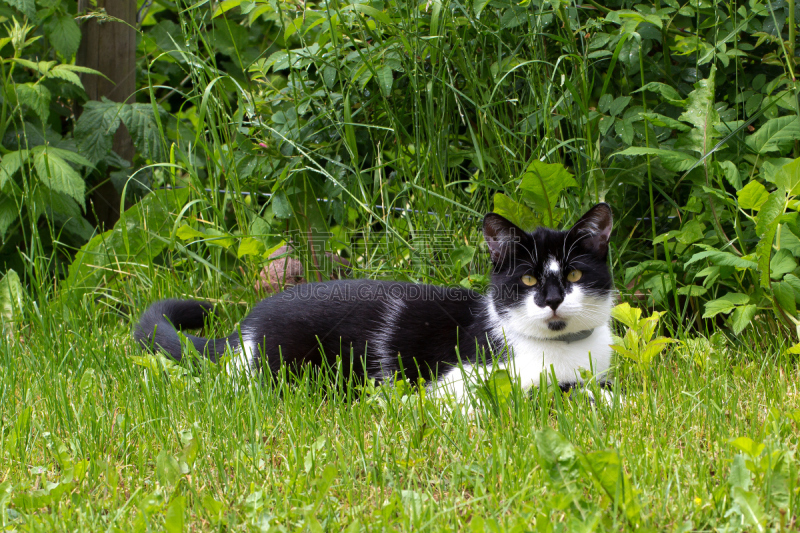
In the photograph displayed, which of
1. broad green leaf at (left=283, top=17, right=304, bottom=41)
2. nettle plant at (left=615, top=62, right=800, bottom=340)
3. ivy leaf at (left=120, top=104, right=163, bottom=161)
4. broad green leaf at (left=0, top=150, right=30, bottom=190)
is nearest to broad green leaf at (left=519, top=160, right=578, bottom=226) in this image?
nettle plant at (left=615, top=62, right=800, bottom=340)

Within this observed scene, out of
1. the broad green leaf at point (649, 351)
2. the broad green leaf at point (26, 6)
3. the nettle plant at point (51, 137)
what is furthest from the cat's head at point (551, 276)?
the broad green leaf at point (26, 6)

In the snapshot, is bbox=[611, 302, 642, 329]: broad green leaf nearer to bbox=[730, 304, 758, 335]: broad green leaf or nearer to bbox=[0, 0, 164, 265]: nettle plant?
bbox=[730, 304, 758, 335]: broad green leaf

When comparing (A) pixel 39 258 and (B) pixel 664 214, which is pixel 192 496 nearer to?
(A) pixel 39 258

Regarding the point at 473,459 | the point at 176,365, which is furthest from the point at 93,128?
the point at 473,459

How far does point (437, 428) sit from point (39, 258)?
2.25 m

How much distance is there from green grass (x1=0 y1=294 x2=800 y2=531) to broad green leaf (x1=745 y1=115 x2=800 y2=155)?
29.3 inches

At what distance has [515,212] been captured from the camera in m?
2.57

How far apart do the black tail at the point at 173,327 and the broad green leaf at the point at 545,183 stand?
4.13ft

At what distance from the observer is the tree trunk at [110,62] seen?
3680 mm

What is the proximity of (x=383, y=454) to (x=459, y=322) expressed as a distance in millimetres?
900

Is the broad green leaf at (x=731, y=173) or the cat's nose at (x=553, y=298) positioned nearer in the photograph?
the cat's nose at (x=553, y=298)

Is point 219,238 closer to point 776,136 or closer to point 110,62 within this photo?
point 110,62

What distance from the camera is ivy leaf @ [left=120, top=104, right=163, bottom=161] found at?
11.0 ft

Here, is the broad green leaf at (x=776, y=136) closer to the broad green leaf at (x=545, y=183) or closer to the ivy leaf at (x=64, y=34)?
the broad green leaf at (x=545, y=183)
